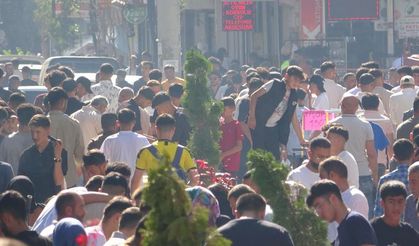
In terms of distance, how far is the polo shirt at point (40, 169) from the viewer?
12.5m

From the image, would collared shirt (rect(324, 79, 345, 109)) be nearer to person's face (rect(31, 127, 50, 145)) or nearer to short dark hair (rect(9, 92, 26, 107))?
short dark hair (rect(9, 92, 26, 107))

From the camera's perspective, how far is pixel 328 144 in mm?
11648

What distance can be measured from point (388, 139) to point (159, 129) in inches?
142

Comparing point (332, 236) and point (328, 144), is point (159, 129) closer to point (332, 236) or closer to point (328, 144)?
point (328, 144)

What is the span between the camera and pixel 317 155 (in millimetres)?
11570

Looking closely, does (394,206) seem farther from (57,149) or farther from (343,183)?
(57,149)

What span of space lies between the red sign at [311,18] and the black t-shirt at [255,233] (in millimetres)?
25409

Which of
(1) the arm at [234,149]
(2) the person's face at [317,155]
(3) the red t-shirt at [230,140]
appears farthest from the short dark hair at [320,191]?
(3) the red t-shirt at [230,140]

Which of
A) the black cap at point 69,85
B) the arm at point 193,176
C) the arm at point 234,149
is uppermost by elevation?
the black cap at point 69,85

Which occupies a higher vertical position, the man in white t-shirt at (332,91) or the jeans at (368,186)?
the man in white t-shirt at (332,91)

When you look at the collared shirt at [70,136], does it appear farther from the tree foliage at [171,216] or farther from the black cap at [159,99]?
the tree foliage at [171,216]

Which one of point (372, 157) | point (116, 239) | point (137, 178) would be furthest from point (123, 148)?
point (116, 239)

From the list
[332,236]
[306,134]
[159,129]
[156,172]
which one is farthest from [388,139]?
[156,172]

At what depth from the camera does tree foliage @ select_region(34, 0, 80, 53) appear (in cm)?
4928
